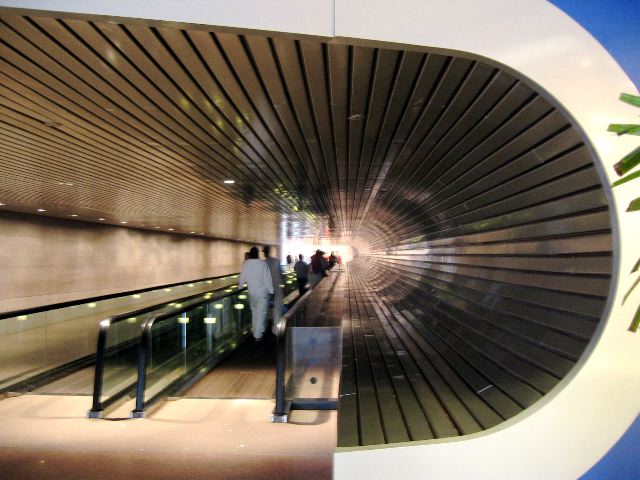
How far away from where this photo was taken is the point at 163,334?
22.0 feet

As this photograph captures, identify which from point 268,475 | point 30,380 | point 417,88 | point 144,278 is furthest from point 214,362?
point 144,278

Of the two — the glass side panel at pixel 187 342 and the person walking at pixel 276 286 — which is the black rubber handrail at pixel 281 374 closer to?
the glass side panel at pixel 187 342

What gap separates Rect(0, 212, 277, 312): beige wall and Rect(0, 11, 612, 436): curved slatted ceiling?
18.5 feet

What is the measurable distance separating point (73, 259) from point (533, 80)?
1646 centimetres

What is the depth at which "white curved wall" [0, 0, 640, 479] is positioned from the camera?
3.12 meters

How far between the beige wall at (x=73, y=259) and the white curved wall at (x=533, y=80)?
509 inches

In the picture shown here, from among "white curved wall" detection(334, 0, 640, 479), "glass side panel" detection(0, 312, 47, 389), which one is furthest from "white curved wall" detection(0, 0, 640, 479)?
"glass side panel" detection(0, 312, 47, 389)

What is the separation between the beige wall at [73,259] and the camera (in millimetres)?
14148

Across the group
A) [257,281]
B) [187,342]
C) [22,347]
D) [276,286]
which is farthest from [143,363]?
[276,286]

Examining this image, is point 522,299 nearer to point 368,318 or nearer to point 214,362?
point 214,362

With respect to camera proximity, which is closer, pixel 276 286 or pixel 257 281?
pixel 257 281

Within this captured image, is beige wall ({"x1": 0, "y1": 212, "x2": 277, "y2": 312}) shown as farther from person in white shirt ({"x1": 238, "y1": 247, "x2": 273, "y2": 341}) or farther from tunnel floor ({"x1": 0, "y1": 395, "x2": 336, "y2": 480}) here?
tunnel floor ({"x1": 0, "y1": 395, "x2": 336, "y2": 480})

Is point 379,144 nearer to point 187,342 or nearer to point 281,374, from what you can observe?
point 281,374

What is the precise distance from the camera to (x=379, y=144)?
6.99 m
